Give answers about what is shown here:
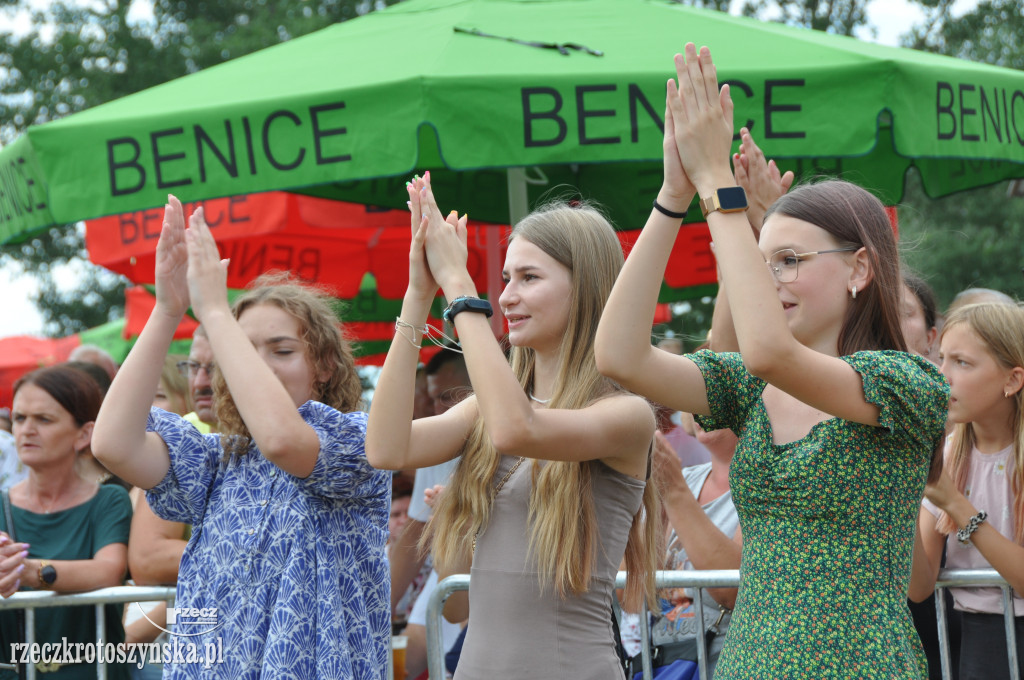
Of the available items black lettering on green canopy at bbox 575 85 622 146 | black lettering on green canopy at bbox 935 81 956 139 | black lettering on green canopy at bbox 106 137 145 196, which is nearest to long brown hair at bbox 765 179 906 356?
black lettering on green canopy at bbox 575 85 622 146

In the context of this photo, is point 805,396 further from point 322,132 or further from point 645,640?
point 322,132

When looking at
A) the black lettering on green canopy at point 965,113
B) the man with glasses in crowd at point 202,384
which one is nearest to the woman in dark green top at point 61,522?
the man with glasses in crowd at point 202,384

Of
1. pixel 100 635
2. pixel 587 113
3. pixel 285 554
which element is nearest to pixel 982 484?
pixel 587 113

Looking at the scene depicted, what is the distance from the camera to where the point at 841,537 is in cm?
199

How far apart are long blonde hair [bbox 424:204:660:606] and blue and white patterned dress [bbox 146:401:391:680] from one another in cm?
30

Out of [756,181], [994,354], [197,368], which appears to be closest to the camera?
[756,181]

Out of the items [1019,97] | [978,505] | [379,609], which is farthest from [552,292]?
[1019,97]

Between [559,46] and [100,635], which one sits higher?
[559,46]

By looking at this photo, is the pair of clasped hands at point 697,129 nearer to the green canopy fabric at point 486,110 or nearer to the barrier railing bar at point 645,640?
the green canopy fabric at point 486,110

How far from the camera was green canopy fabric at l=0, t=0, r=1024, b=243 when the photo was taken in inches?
135


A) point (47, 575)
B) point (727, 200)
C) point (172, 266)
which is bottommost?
point (47, 575)

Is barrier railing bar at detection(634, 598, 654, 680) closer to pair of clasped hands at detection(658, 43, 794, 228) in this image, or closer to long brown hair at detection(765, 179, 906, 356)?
long brown hair at detection(765, 179, 906, 356)

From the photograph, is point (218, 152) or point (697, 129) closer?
point (697, 129)

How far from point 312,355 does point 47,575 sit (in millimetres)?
1170
